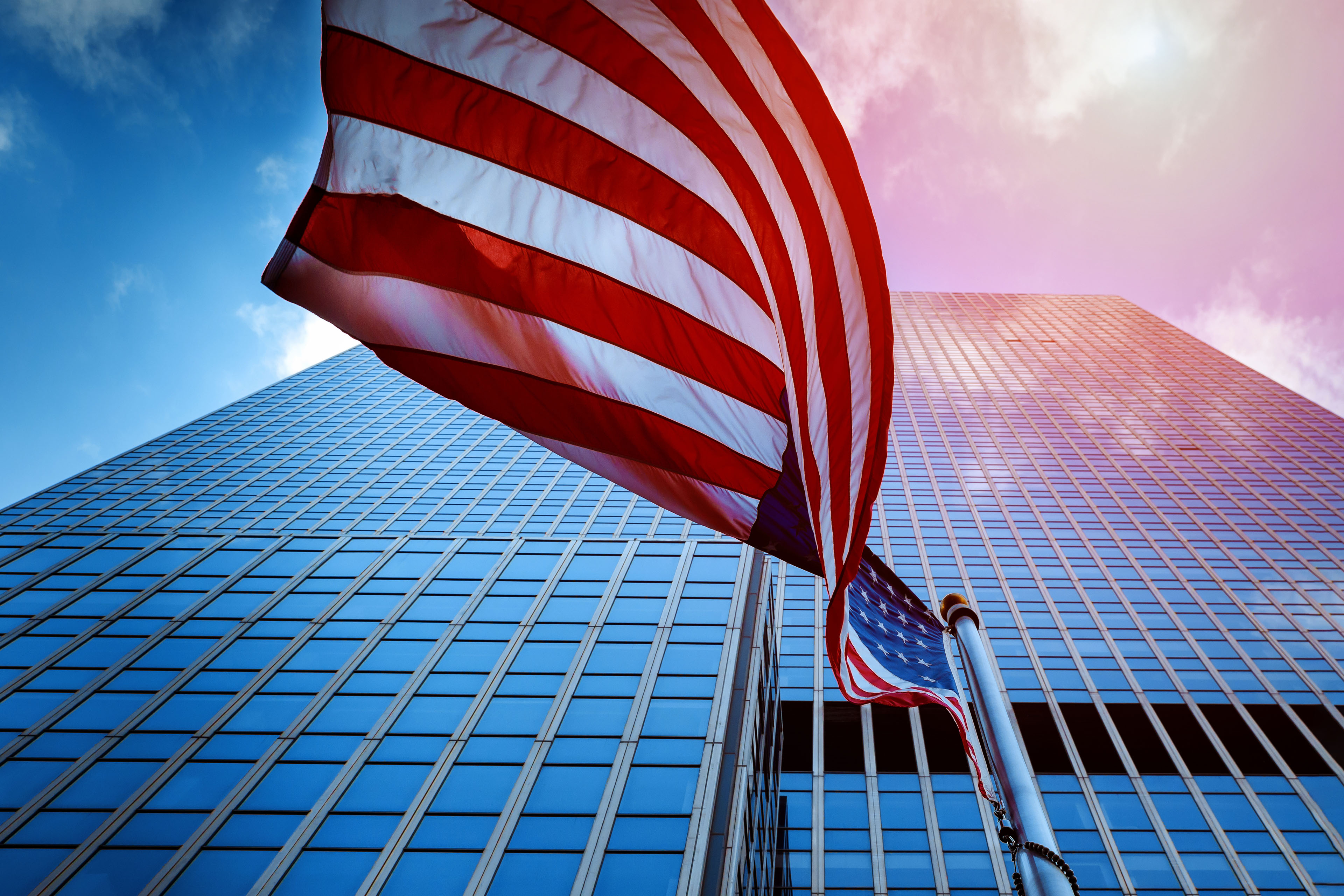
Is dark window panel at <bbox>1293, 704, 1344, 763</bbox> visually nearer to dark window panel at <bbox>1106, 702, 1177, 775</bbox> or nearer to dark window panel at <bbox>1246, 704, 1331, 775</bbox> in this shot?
dark window panel at <bbox>1246, 704, 1331, 775</bbox>

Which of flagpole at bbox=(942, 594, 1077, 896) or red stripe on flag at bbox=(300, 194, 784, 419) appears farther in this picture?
red stripe on flag at bbox=(300, 194, 784, 419)

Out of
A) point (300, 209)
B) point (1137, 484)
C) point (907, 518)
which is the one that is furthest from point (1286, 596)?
point (300, 209)

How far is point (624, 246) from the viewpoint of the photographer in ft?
23.3

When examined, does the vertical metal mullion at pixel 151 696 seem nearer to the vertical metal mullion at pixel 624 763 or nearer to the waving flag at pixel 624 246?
the vertical metal mullion at pixel 624 763

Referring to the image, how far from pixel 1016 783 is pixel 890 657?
2.85m

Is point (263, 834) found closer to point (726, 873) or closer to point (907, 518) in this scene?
point (726, 873)

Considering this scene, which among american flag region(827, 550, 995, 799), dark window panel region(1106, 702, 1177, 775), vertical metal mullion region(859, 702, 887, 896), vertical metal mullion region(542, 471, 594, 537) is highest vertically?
vertical metal mullion region(542, 471, 594, 537)

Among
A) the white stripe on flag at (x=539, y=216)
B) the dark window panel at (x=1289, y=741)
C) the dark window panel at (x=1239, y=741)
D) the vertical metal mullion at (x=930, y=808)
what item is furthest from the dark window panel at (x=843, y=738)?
the white stripe on flag at (x=539, y=216)

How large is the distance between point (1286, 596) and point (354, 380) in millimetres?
80928

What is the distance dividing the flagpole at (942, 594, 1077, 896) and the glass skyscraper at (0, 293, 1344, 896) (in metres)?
10.0

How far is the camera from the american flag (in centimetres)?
798

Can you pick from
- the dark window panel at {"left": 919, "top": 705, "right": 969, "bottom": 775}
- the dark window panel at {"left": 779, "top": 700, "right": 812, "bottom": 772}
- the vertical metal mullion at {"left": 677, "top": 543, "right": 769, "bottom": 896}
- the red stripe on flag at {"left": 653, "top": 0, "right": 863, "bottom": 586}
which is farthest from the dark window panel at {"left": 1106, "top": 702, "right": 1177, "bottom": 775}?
the red stripe on flag at {"left": 653, "top": 0, "right": 863, "bottom": 586}

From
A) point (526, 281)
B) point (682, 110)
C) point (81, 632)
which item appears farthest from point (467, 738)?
point (682, 110)

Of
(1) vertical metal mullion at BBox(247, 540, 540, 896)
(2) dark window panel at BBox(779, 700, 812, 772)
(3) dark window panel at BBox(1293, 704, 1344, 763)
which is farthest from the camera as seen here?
(3) dark window panel at BBox(1293, 704, 1344, 763)
